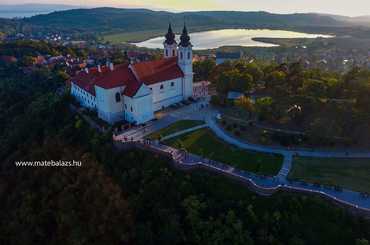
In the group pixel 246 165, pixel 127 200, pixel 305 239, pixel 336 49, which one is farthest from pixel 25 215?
pixel 336 49

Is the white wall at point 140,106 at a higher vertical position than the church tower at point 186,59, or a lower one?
lower

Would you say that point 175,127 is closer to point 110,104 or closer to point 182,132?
point 182,132

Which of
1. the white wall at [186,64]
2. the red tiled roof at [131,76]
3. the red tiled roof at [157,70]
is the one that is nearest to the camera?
the red tiled roof at [131,76]

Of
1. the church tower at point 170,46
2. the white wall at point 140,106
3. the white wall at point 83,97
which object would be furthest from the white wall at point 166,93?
the white wall at point 83,97

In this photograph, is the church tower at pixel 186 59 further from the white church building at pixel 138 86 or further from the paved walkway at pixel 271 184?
the paved walkway at pixel 271 184

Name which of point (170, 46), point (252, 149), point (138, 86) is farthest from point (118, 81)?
point (252, 149)

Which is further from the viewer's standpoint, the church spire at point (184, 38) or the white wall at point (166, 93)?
the church spire at point (184, 38)

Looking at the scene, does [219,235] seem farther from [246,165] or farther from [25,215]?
[25,215]
